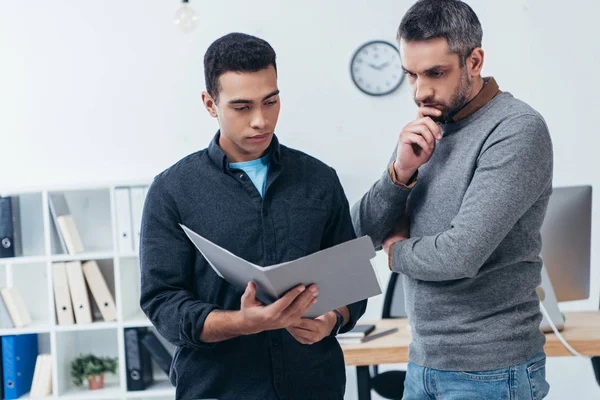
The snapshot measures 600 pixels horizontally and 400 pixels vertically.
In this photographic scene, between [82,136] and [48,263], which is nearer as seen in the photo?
[48,263]

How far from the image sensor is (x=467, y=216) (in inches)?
54.3

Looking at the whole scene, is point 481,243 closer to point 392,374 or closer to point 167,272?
point 167,272

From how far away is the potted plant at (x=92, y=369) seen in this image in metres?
3.65

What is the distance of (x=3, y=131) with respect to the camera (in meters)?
3.93

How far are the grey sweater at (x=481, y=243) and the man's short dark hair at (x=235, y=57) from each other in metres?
0.39

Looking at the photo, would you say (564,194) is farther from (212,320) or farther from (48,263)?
(48,263)

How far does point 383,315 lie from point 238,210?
70.4 inches

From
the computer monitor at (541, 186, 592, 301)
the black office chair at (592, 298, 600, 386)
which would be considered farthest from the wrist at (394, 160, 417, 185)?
the black office chair at (592, 298, 600, 386)

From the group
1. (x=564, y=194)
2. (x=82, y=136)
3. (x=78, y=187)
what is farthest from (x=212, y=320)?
(x=82, y=136)

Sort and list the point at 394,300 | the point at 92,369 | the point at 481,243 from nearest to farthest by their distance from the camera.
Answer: the point at 481,243, the point at 394,300, the point at 92,369

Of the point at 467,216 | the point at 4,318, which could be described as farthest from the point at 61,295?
the point at 467,216

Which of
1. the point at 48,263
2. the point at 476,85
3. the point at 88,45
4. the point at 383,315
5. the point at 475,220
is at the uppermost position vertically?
the point at 88,45

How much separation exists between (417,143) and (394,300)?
1770mm

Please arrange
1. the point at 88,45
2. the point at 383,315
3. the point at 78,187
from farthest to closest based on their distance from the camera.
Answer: the point at 88,45 < the point at 78,187 < the point at 383,315
